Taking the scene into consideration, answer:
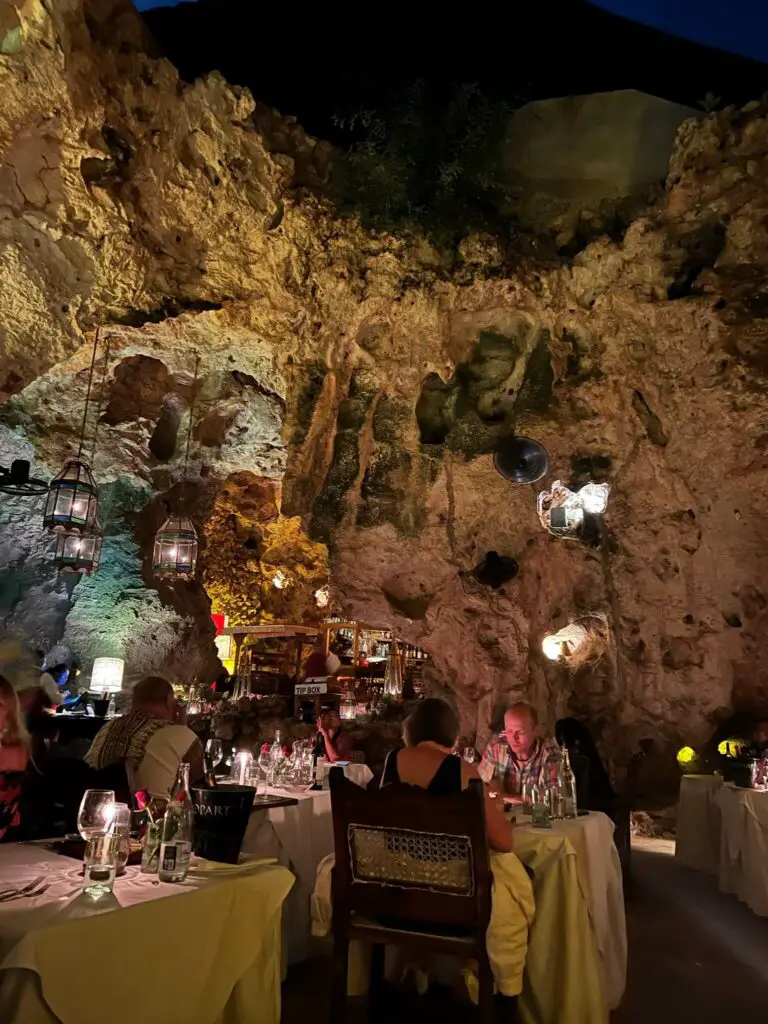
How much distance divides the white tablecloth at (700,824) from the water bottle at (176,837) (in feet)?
17.8

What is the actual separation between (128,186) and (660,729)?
8.04 m

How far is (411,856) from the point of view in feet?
8.42

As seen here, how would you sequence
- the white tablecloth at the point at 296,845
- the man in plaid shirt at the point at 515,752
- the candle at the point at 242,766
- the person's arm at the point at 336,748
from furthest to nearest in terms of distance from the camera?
the person's arm at the point at 336,748, the candle at the point at 242,766, the man in plaid shirt at the point at 515,752, the white tablecloth at the point at 296,845

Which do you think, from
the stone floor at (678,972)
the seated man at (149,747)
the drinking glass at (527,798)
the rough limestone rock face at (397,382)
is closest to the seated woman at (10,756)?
the seated man at (149,747)

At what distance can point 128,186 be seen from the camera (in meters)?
6.48

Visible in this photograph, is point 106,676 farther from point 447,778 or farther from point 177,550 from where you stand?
point 447,778

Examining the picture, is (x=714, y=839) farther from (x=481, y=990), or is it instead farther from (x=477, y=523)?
(x=481, y=990)

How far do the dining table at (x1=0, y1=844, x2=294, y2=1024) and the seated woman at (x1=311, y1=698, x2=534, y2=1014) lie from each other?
0.81 m

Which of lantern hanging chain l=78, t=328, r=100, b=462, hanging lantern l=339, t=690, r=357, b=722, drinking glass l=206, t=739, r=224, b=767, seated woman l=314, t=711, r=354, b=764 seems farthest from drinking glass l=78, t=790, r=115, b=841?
hanging lantern l=339, t=690, r=357, b=722

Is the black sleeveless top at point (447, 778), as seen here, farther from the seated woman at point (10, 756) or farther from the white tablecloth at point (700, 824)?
the white tablecloth at point (700, 824)

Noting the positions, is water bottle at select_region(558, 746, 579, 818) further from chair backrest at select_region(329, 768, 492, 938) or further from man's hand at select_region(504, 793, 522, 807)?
chair backrest at select_region(329, 768, 492, 938)

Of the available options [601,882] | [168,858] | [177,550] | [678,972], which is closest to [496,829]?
[601,882]

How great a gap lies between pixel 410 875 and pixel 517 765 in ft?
5.30

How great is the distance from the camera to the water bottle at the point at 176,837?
1.94 metres
